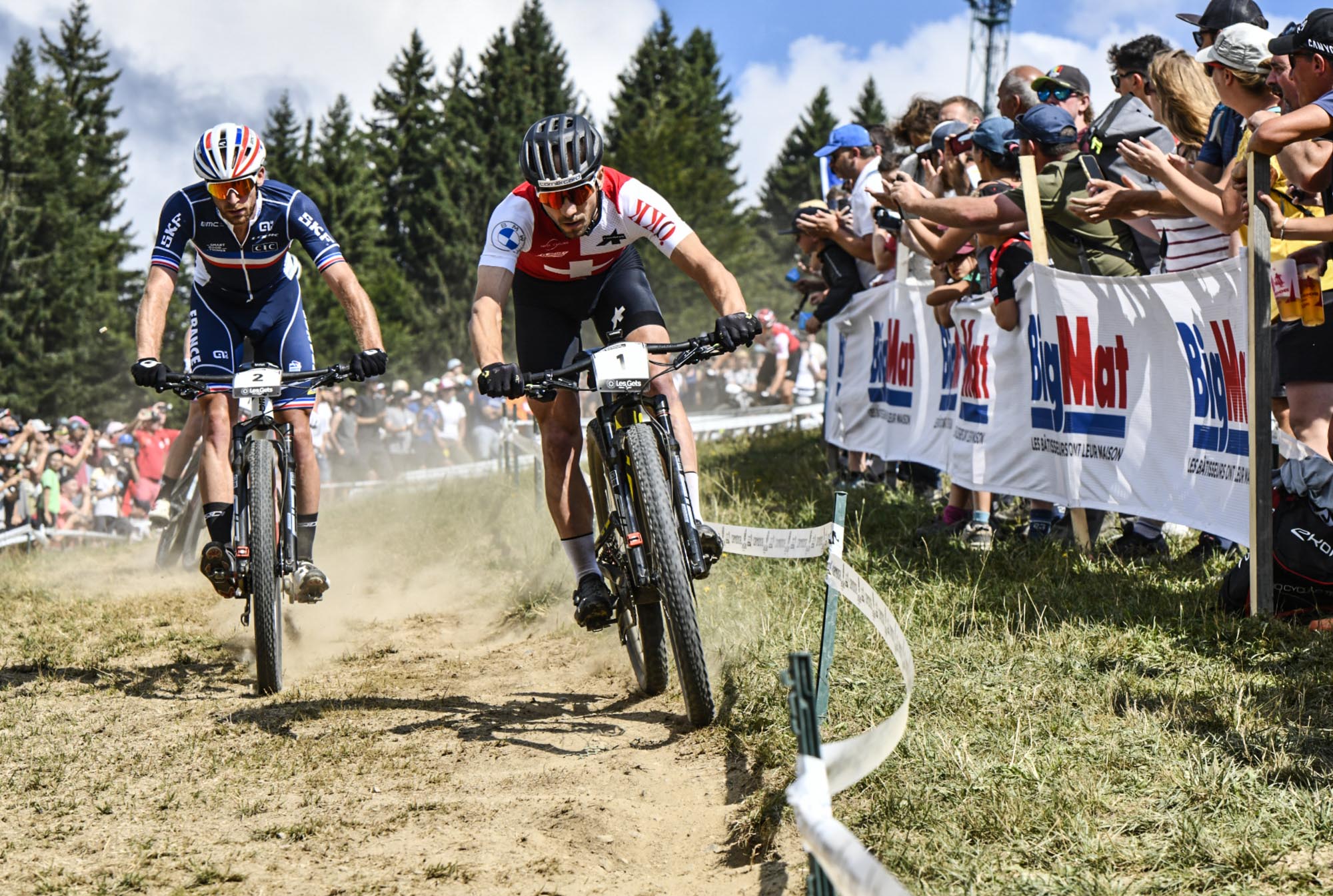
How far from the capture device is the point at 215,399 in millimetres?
6438

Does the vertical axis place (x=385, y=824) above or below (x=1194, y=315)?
below

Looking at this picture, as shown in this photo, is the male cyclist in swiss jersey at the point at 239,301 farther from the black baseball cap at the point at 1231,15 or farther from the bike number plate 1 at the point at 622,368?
the black baseball cap at the point at 1231,15

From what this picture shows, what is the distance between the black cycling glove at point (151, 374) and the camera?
576 cm

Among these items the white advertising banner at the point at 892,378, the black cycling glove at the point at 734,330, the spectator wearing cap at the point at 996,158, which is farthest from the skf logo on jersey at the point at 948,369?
the black cycling glove at the point at 734,330

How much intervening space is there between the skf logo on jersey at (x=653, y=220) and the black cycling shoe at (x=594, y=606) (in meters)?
1.47

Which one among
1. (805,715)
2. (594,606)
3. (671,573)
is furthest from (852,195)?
(805,715)

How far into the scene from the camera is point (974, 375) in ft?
26.2

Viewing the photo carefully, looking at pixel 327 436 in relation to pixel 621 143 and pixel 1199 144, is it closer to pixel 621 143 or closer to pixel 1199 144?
pixel 1199 144

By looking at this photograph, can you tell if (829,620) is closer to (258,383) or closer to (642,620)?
(642,620)

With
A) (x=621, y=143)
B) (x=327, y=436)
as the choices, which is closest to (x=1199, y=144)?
(x=327, y=436)

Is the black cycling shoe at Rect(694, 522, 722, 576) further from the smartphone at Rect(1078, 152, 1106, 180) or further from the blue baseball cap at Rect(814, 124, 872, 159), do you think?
the blue baseball cap at Rect(814, 124, 872, 159)

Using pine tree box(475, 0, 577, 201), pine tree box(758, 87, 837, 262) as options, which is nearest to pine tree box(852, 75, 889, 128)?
pine tree box(758, 87, 837, 262)

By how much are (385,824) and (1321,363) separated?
3.96m

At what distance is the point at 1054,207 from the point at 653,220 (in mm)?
2630
